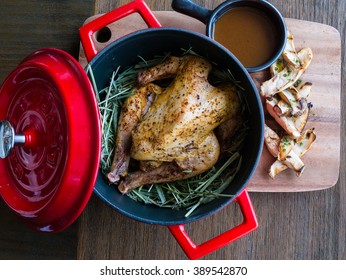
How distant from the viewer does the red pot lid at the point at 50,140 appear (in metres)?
0.98

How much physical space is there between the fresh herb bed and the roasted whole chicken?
35 mm

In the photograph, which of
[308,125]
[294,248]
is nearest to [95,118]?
[308,125]

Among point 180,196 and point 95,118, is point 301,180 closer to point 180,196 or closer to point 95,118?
Answer: point 180,196

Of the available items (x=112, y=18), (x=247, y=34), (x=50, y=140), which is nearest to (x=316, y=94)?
(x=247, y=34)

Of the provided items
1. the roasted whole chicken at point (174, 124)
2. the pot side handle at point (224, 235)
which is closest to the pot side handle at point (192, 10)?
the roasted whole chicken at point (174, 124)

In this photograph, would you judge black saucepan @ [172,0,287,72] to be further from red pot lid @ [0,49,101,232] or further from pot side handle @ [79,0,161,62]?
red pot lid @ [0,49,101,232]

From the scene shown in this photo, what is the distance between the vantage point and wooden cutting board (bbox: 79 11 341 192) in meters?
1.26

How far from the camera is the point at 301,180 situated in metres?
1.26

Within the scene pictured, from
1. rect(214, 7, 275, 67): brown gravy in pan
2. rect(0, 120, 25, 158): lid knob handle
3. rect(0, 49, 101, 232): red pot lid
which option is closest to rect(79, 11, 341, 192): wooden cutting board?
rect(214, 7, 275, 67): brown gravy in pan

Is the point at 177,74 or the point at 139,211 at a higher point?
the point at 177,74

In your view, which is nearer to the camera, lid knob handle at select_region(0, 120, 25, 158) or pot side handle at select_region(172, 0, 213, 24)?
lid knob handle at select_region(0, 120, 25, 158)

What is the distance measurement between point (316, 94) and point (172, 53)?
0.42 metres

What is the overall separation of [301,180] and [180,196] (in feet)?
1.11

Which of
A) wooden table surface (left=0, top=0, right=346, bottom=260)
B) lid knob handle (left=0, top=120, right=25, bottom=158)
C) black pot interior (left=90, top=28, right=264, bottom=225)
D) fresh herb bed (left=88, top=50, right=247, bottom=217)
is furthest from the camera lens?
wooden table surface (left=0, top=0, right=346, bottom=260)
